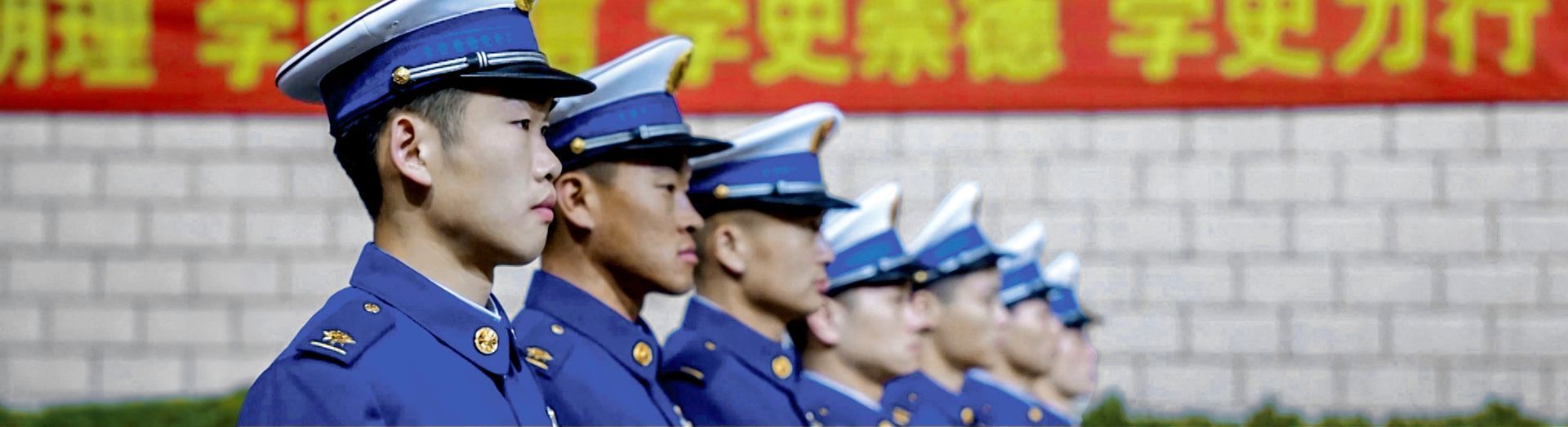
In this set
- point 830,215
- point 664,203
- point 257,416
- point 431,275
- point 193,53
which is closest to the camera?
point 257,416

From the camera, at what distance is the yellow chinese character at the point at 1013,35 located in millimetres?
9070

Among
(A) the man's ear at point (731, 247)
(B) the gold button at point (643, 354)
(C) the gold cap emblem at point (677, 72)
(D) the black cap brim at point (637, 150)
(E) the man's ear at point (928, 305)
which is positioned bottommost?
(E) the man's ear at point (928, 305)

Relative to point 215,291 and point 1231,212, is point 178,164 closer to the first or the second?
point 215,291

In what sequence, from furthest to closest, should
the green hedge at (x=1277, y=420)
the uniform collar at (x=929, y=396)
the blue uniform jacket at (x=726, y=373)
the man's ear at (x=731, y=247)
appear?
the green hedge at (x=1277, y=420)
the uniform collar at (x=929, y=396)
the man's ear at (x=731, y=247)
the blue uniform jacket at (x=726, y=373)

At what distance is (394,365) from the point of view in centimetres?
264

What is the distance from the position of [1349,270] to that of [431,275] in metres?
7.24

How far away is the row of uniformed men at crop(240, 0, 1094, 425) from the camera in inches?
108

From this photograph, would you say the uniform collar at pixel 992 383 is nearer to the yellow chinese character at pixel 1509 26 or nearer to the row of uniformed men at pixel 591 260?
the row of uniformed men at pixel 591 260

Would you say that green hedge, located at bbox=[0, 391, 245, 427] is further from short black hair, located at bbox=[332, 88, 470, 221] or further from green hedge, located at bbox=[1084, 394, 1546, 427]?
short black hair, located at bbox=[332, 88, 470, 221]

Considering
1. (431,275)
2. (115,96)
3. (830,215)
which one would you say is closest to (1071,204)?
(830,215)

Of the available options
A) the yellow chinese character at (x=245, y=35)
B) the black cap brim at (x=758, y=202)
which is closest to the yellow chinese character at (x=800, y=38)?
the yellow chinese character at (x=245, y=35)

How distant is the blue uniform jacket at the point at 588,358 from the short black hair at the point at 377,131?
→ 2.85 feet

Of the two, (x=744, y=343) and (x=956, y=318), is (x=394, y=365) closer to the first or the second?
(x=744, y=343)

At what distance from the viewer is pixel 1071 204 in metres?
9.32
